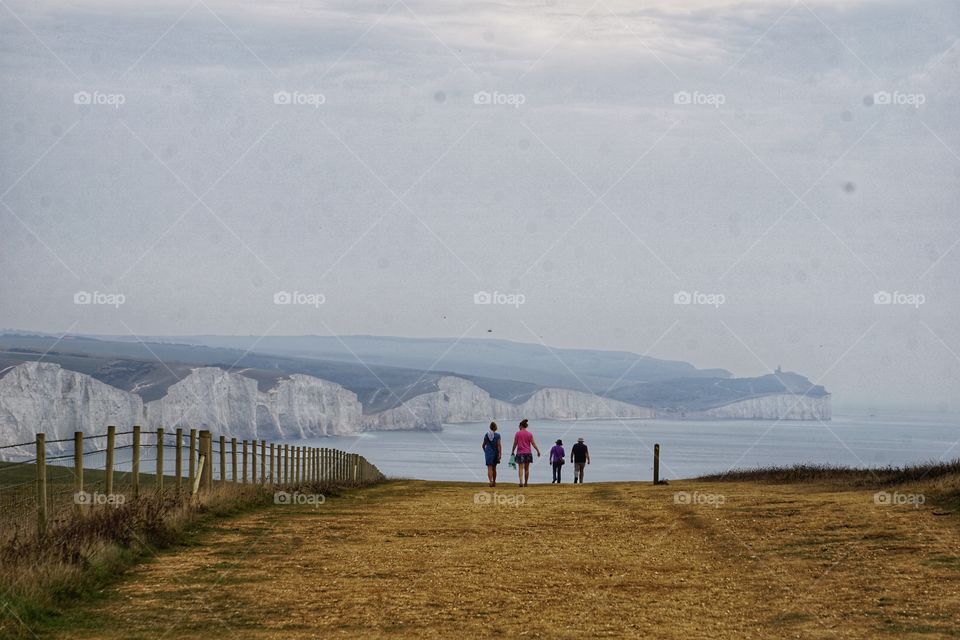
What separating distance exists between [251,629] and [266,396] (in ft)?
632

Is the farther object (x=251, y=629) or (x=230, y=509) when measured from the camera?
(x=230, y=509)

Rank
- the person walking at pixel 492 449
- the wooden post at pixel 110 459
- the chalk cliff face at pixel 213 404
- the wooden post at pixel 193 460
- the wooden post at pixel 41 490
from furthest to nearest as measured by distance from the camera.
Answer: the chalk cliff face at pixel 213 404, the person walking at pixel 492 449, the wooden post at pixel 193 460, the wooden post at pixel 110 459, the wooden post at pixel 41 490

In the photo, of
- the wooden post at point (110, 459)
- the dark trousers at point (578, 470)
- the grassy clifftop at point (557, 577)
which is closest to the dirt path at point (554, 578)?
the grassy clifftop at point (557, 577)

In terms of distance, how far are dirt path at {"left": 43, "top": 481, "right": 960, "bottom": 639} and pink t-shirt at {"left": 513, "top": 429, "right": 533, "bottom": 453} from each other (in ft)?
34.2

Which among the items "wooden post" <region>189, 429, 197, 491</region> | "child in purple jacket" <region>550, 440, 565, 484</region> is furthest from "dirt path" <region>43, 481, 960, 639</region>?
"child in purple jacket" <region>550, 440, 565, 484</region>

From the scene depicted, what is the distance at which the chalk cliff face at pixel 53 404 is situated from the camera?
147 metres

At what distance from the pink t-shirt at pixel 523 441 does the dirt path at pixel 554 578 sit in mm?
10432

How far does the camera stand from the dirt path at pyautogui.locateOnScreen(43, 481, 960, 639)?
402 inches

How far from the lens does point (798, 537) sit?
16172mm

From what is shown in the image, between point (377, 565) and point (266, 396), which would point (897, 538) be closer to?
point (377, 565)

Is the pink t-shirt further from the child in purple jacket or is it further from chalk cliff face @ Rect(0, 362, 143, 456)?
chalk cliff face @ Rect(0, 362, 143, 456)

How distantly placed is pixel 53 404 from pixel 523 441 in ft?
437

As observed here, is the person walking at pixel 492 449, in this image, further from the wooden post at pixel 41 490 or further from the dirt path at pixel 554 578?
the wooden post at pixel 41 490

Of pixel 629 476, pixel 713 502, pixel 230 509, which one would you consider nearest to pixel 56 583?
pixel 230 509
